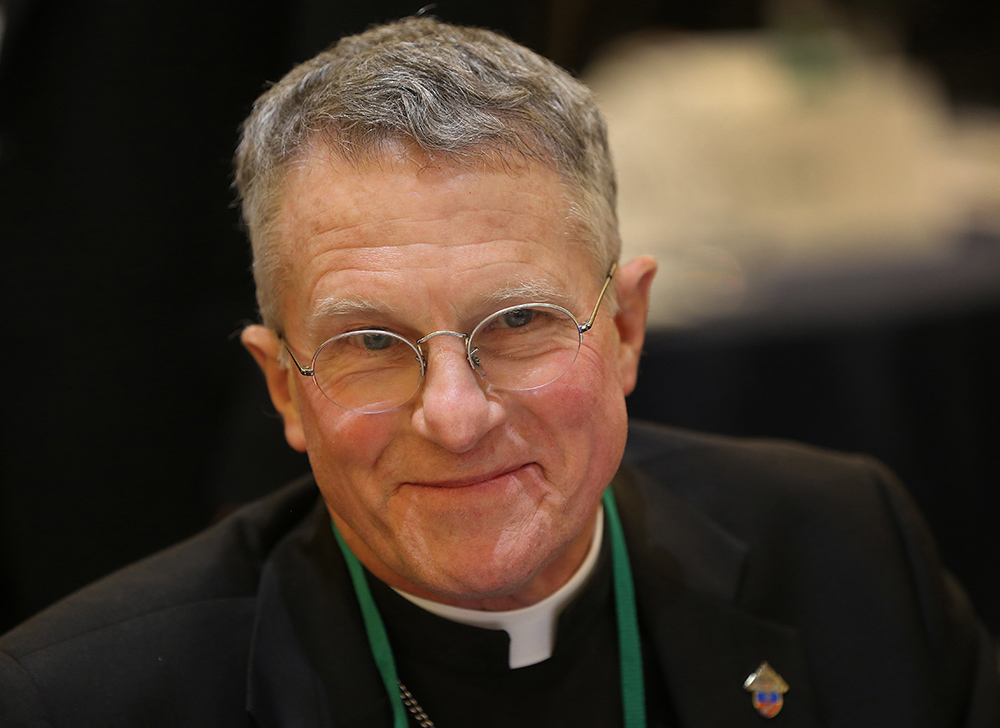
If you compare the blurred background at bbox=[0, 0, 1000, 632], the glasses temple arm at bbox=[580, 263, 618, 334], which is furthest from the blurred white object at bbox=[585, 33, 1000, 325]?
the glasses temple arm at bbox=[580, 263, 618, 334]

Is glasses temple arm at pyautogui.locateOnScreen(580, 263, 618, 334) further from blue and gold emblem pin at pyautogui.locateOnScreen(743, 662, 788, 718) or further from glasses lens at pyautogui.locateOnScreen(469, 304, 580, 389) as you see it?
blue and gold emblem pin at pyautogui.locateOnScreen(743, 662, 788, 718)

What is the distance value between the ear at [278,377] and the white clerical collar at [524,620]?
0.34m

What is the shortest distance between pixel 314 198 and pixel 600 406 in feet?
1.84

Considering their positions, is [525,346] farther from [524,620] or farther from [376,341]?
[524,620]

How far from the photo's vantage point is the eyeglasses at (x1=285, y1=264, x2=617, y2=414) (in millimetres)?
1423

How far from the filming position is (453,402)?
1.35 metres

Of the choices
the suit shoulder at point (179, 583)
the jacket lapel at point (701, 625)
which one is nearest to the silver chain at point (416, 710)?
the suit shoulder at point (179, 583)

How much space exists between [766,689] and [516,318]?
88 cm

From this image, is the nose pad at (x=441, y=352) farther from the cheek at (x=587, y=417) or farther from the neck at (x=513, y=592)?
the neck at (x=513, y=592)

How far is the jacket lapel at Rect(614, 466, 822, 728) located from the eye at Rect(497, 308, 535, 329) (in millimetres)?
674

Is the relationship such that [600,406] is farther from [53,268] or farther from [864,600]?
[53,268]

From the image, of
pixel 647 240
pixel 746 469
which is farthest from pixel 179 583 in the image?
pixel 647 240

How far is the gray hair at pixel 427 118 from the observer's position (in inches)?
56.0

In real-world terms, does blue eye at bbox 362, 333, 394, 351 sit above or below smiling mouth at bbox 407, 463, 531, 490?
above
